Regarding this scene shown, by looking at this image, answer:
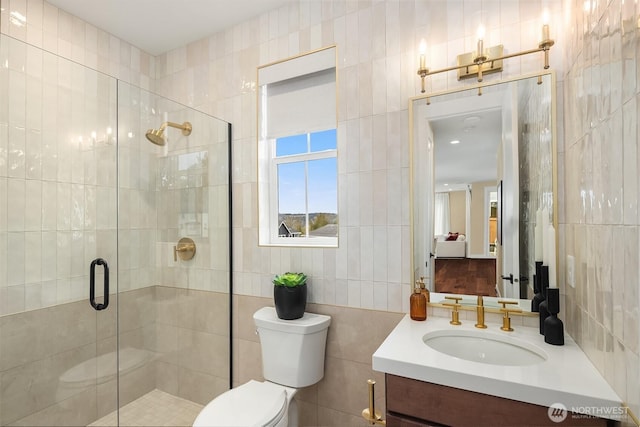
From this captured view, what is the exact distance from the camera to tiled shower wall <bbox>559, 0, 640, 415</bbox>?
0.77 meters

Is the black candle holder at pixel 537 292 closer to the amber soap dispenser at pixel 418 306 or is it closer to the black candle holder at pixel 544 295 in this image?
the black candle holder at pixel 544 295

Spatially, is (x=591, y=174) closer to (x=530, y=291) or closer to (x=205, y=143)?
(x=530, y=291)

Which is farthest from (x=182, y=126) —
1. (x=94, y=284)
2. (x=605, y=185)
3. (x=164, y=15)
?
(x=605, y=185)

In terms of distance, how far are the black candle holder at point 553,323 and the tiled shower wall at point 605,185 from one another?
Result: 0.06 m

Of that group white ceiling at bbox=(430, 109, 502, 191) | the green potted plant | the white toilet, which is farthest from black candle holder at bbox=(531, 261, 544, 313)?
the green potted plant

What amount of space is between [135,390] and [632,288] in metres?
2.47

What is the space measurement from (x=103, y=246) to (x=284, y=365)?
1.20 m

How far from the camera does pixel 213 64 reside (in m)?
2.38

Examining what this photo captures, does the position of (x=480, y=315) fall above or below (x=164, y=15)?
below

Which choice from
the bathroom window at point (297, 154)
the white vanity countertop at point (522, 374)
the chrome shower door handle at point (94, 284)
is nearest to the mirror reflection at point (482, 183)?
the white vanity countertop at point (522, 374)

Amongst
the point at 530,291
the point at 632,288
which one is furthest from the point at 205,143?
the point at 632,288

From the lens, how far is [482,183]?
1.56 meters

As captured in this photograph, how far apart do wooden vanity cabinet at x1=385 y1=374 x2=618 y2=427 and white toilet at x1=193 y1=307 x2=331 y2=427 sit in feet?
2.07

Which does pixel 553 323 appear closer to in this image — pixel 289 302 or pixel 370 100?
pixel 289 302
